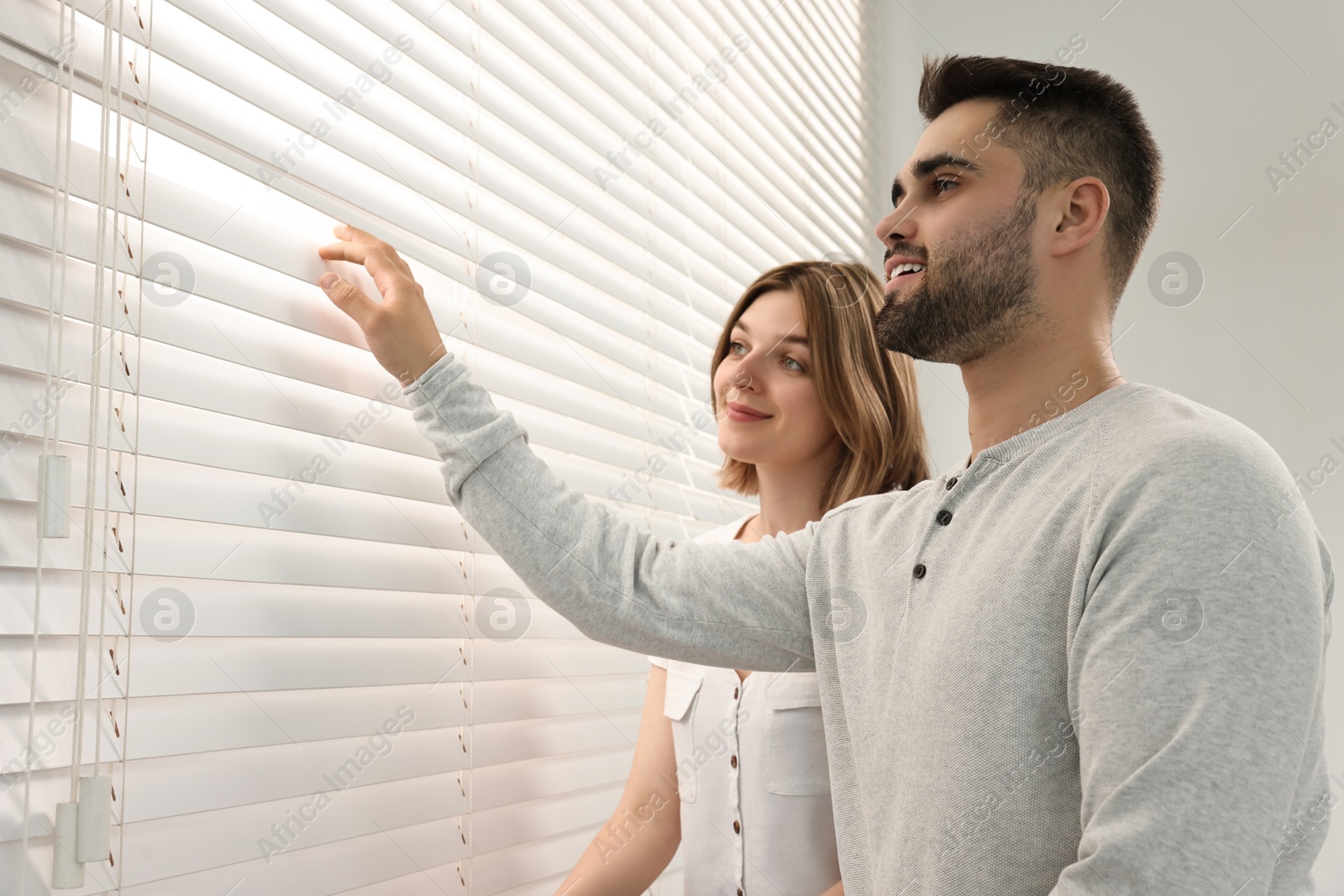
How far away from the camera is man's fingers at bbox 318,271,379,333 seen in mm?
825

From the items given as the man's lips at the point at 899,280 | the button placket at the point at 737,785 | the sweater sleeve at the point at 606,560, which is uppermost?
the man's lips at the point at 899,280

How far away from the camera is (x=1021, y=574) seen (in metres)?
0.76

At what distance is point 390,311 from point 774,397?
0.55m

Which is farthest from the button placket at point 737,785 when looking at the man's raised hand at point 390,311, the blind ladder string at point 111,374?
the blind ladder string at point 111,374

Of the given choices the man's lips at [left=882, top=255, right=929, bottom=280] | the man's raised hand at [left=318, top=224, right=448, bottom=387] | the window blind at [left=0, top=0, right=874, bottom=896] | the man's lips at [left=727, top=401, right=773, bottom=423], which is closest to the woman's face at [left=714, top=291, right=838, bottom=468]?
the man's lips at [left=727, top=401, right=773, bottom=423]

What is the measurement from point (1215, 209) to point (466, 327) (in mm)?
1721

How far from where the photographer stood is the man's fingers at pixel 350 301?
82cm

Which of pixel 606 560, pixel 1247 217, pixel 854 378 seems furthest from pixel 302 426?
pixel 1247 217

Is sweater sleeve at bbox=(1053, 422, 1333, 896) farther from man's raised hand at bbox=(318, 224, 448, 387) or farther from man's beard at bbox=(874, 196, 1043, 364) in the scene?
man's raised hand at bbox=(318, 224, 448, 387)

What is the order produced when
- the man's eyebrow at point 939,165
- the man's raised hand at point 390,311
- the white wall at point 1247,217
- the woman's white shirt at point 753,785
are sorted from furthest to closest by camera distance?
the white wall at point 1247,217
the woman's white shirt at point 753,785
the man's eyebrow at point 939,165
the man's raised hand at point 390,311

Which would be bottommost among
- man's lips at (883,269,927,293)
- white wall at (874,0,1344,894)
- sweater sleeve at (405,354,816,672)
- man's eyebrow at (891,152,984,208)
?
sweater sleeve at (405,354,816,672)

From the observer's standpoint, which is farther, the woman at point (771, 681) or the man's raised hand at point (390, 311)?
the woman at point (771, 681)

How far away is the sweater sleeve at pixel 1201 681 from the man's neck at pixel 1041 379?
0.18 meters

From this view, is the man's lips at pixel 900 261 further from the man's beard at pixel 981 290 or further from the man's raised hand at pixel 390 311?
the man's raised hand at pixel 390 311
